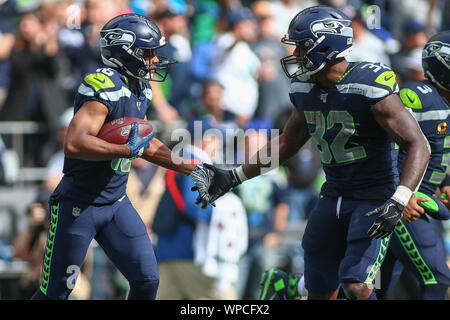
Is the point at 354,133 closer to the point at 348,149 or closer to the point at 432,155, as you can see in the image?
the point at 348,149

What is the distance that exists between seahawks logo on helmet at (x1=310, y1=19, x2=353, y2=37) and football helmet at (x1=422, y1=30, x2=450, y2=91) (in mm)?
955

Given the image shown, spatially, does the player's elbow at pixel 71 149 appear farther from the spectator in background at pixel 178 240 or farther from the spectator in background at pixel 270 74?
the spectator in background at pixel 270 74

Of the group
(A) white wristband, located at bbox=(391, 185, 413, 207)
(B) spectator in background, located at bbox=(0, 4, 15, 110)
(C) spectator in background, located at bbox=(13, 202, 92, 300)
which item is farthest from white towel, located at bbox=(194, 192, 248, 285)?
(B) spectator in background, located at bbox=(0, 4, 15, 110)

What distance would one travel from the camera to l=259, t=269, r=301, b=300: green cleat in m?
6.74

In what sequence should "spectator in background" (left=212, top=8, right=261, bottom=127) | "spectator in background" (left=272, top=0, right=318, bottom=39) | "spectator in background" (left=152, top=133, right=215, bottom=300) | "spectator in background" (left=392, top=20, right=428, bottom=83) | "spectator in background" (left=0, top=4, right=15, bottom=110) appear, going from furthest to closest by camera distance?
"spectator in background" (left=272, top=0, right=318, bottom=39), "spectator in background" (left=212, top=8, right=261, bottom=127), "spectator in background" (left=392, top=20, right=428, bottom=83), "spectator in background" (left=0, top=4, right=15, bottom=110), "spectator in background" (left=152, top=133, right=215, bottom=300)

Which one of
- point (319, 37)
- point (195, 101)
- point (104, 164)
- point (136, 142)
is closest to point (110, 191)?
point (104, 164)

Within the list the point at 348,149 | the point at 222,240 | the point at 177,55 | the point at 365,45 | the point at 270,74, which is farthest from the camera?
the point at 365,45

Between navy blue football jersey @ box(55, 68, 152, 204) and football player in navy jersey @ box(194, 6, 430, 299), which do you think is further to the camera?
navy blue football jersey @ box(55, 68, 152, 204)

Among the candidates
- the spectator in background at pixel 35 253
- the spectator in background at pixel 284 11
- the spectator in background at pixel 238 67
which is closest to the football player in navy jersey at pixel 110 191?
the spectator in background at pixel 35 253

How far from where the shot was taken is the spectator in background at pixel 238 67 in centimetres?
1012

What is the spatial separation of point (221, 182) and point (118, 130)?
933 mm

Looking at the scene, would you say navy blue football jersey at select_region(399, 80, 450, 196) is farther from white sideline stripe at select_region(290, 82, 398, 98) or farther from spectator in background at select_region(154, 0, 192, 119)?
spectator in background at select_region(154, 0, 192, 119)

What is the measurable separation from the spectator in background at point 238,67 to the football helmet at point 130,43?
3993mm

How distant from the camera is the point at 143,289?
19.0ft
